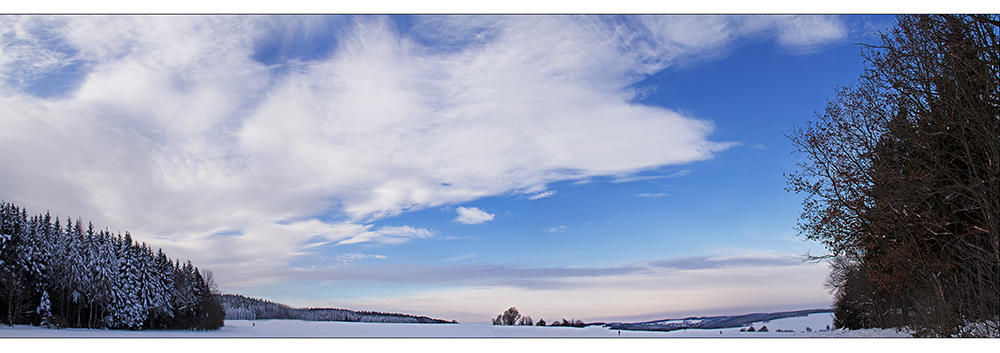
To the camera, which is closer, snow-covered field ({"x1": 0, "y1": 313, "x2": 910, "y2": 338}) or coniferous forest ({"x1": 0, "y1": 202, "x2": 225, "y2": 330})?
snow-covered field ({"x1": 0, "y1": 313, "x2": 910, "y2": 338})

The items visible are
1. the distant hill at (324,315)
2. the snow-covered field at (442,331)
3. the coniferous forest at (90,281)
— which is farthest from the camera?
the coniferous forest at (90,281)

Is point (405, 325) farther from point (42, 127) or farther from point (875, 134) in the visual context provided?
point (875, 134)

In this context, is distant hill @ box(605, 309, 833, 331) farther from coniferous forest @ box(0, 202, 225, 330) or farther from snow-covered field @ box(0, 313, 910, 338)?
coniferous forest @ box(0, 202, 225, 330)

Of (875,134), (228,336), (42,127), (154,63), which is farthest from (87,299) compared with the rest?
(875,134)

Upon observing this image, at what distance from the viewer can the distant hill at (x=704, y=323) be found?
39.0ft

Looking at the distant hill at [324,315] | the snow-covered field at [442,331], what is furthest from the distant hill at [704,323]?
the distant hill at [324,315]

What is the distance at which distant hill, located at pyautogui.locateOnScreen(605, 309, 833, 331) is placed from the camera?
1190cm

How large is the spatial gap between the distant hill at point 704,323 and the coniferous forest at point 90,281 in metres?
14.5

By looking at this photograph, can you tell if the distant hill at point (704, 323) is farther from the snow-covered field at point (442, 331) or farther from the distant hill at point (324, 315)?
the distant hill at point (324, 315)

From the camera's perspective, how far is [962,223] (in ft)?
35.7

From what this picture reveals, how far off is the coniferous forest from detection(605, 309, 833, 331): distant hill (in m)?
14.5

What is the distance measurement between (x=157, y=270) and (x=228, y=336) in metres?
23.3

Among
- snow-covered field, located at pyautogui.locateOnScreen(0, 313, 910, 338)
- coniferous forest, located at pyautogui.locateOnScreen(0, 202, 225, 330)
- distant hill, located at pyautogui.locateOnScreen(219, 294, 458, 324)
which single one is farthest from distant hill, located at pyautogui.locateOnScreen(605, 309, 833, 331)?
coniferous forest, located at pyautogui.locateOnScreen(0, 202, 225, 330)

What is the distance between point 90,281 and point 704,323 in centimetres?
2831
